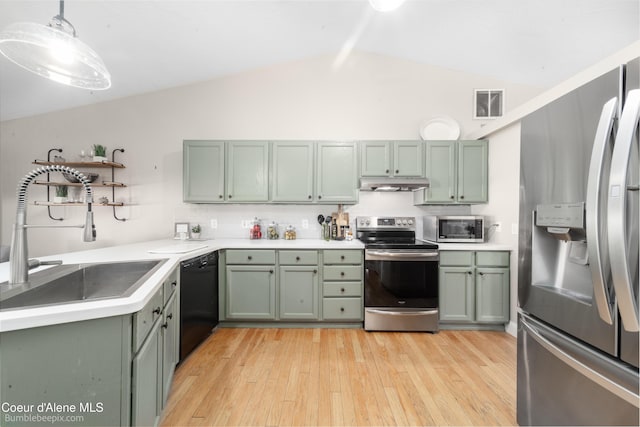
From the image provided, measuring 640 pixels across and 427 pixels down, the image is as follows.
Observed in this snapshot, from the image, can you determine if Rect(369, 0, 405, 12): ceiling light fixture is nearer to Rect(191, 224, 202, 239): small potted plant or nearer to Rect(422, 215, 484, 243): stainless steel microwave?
Rect(422, 215, 484, 243): stainless steel microwave

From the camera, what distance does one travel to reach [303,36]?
309 centimetres

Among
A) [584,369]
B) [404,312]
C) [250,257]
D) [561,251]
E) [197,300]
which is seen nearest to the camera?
[584,369]

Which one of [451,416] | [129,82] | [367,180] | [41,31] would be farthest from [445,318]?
[129,82]

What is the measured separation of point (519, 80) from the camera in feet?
11.1

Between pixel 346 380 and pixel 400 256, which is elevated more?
pixel 400 256

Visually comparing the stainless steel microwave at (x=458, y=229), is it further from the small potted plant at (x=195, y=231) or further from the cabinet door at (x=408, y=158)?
the small potted plant at (x=195, y=231)

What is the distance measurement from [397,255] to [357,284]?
518 millimetres

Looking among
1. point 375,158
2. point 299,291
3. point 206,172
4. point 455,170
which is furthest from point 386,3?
point 299,291

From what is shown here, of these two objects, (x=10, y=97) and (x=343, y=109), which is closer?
(x=10, y=97)

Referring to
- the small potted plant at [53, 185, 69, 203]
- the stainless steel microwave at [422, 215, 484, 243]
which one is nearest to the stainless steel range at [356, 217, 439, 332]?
the stainless steel microwave at [422, 215, 484, 243]

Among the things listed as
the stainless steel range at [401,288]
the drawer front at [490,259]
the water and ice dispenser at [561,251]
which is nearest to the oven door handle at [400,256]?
the stainless steel range at [401,288]

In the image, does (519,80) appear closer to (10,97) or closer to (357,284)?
(357,284)

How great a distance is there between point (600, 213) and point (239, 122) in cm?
350

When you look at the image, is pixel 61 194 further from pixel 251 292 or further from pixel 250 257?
pixel 251 292
